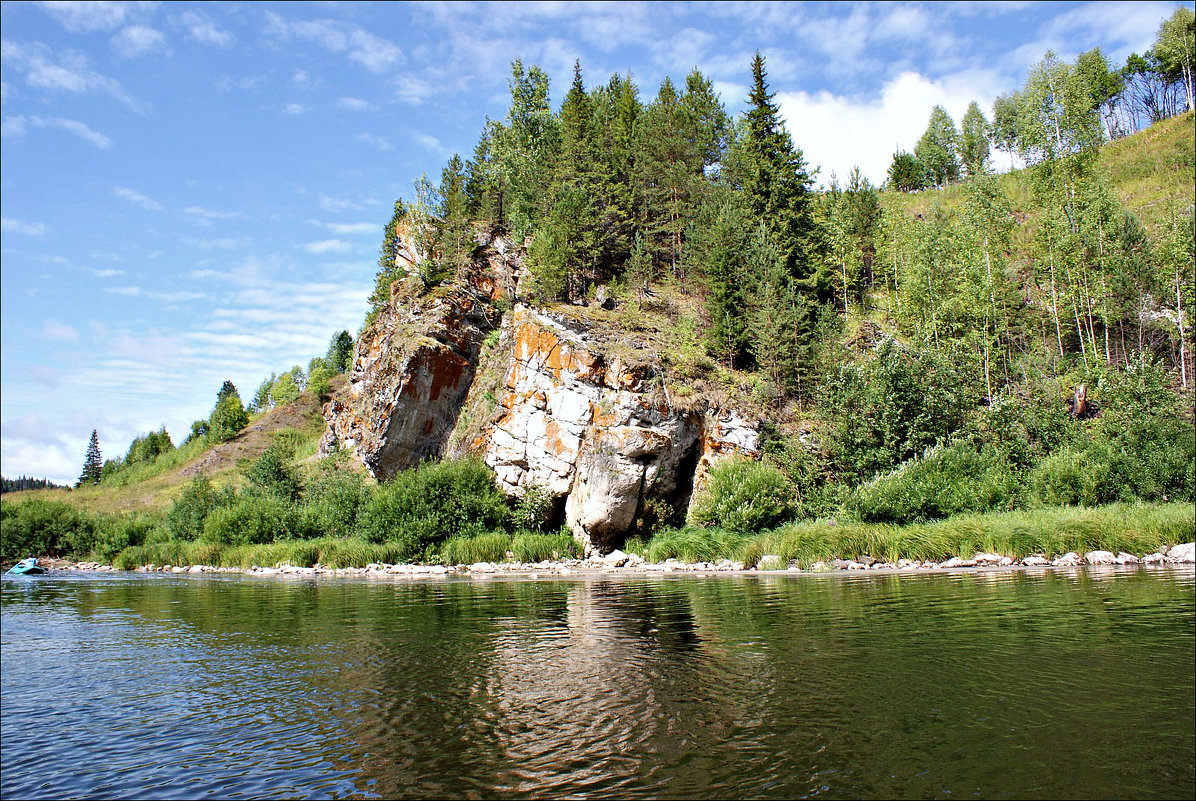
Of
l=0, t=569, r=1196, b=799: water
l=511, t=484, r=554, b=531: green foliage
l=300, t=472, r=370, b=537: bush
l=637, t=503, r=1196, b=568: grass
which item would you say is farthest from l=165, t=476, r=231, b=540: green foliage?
l=637, t=503, r=1196, b=568: grass

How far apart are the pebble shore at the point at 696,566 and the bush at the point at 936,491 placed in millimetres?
3916

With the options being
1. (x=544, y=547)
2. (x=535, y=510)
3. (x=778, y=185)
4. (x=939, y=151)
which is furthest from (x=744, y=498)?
(x=939, y=151)

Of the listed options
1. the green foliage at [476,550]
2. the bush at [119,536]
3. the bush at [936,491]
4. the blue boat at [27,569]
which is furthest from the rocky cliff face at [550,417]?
the blue boat at [27,569]

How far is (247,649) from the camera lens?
14531 mm

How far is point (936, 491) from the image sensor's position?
101 feet

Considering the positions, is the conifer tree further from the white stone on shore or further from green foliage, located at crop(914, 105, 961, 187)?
the white stone on shore

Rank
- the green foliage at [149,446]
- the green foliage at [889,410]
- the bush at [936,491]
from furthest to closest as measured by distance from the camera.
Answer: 1. the green foliage at [149,446]
2. the green foliage at [889,410]
3. the bush at [936,491]

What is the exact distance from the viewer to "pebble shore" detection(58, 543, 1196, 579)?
22312mm

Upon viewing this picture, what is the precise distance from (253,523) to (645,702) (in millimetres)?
48869

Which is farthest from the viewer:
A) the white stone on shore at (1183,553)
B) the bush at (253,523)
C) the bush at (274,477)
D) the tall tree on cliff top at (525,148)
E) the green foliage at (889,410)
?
the bush at (274,477)

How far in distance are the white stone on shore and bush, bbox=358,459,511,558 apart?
3151cm

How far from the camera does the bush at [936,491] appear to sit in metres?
Answer: 30.3

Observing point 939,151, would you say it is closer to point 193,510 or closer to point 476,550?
point 476,550

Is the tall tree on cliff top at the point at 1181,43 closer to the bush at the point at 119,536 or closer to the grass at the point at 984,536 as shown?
the grass at the point at 984,536
